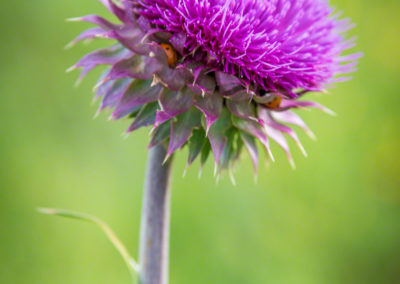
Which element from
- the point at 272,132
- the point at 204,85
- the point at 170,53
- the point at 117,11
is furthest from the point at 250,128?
the point at 117,11

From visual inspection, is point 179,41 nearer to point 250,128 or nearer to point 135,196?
point 250,128

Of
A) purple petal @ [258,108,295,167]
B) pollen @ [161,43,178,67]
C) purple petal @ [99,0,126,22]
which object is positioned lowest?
purple petal @ [258,108,295,167]

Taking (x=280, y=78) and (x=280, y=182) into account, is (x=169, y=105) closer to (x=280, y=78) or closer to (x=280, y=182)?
(x=280, y=78)

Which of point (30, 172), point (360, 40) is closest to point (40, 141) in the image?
point (30, 172)

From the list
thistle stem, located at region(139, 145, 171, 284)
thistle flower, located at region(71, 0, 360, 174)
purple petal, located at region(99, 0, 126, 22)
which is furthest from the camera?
thistle stem, located at region(139, 145, 171, 284)

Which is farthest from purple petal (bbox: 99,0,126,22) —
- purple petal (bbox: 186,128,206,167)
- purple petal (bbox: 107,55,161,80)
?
purple petal (bbox: 186,128,206,167)

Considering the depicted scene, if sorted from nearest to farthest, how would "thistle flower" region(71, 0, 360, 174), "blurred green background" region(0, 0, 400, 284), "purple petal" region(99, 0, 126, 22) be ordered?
1. "thistle flower" region(71, 0, 360, 174)
2. "purple petal" region(99, 0, 126, 22)
3. "blurred green background" region(0, 0, 400, 284)

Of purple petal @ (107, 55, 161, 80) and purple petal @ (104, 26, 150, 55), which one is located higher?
purple petal @ (104, 26, 150, 55)

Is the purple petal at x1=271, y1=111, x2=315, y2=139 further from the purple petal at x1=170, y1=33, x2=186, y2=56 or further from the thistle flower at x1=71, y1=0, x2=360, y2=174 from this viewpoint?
the purple petal at x1=170, y1=33, x2=186, y2=56
